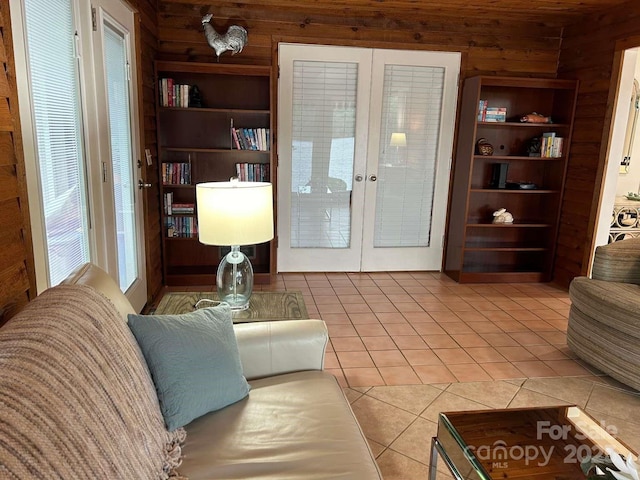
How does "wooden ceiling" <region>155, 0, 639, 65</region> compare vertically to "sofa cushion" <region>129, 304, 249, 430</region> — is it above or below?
above

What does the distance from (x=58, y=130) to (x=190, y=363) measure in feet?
4.10

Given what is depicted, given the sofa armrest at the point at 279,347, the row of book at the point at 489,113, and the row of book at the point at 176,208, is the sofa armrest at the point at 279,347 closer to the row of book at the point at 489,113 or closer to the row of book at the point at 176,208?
the row of book at the point at 176,208

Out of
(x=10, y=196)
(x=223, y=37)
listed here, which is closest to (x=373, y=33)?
(x=223, y=37)

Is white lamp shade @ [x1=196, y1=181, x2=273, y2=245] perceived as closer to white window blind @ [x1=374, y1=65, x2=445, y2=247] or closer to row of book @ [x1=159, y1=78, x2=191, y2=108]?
row of book @ [x1=159, y1=78, x2=191, y2=108]

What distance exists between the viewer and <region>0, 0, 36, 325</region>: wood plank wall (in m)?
1.52

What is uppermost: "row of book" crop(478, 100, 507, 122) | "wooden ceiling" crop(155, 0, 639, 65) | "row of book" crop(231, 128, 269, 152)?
"wooden ceiling" crop(155, 0, 639, 65)

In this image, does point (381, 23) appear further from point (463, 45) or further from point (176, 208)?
point (176, 208)

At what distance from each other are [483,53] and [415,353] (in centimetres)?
292

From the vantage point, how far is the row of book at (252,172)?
4.05m

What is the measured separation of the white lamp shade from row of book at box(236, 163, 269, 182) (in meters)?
2.10

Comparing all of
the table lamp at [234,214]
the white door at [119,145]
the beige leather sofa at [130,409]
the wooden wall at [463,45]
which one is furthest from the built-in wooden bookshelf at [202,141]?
the beige leather sofa at [130,409]

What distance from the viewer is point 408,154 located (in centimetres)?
441

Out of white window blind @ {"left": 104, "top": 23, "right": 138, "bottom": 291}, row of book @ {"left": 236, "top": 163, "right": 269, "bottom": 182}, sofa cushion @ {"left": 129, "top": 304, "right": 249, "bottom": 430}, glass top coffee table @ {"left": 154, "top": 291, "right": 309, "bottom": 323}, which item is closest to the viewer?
sofa cushion @ {"left": 129, "top": 304, "right": 249, "bottom": 430}

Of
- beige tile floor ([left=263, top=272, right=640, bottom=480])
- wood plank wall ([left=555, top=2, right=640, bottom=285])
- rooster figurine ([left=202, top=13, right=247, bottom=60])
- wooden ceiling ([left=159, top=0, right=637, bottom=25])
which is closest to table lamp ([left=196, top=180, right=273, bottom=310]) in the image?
beige tile floor ([left=263, top=272, right=640, bottom=480])
